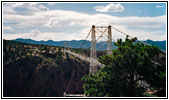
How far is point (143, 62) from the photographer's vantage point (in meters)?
24.0

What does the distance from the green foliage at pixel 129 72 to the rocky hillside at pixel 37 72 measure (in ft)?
78.4

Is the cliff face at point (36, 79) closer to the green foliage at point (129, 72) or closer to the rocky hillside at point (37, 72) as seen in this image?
the rocky hillside at point (37, 72)

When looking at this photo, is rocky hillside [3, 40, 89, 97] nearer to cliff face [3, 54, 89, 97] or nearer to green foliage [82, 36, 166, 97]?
cliff face [3, 54, 89, 97]

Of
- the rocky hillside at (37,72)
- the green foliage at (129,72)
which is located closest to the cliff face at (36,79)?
the rocky hillside at (37,72)

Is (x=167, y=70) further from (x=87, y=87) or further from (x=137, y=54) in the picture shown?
(x=87, y=87)

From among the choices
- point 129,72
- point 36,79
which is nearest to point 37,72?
point 36,79

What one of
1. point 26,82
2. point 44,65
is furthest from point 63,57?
point 26,82

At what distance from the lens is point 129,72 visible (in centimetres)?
2480

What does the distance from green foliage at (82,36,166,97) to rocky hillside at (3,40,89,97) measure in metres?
23.9

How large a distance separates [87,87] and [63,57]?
27538 mm

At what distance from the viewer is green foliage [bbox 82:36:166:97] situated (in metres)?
24.0

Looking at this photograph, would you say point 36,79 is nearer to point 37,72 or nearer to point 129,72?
point 37,72

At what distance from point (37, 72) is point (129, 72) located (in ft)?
88.6

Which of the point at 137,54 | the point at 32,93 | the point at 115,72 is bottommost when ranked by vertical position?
the point at 32,93
